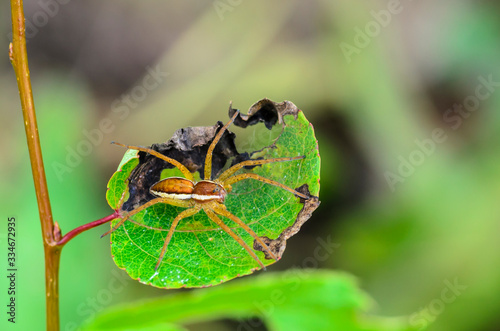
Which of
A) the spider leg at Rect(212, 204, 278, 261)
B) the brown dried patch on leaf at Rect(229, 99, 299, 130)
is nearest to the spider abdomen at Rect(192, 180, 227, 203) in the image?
the spider leg at Rect(212, 204, 278, 261)

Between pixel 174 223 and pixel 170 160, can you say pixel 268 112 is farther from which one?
pixel 174 223

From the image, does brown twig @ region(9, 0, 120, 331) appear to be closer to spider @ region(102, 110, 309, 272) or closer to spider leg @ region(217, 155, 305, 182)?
spider @ region(102, 110, 309, 272)

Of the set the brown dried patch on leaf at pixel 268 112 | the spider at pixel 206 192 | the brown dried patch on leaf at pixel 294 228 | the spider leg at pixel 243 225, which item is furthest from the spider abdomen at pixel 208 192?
the brown dried patch on leaf at pixel 294 228

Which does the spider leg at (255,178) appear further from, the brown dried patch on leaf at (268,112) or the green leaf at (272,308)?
the green leaf at (272,308)

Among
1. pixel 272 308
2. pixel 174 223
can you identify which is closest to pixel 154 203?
pixel 174 223

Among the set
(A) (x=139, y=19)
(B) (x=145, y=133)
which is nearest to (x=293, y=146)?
(B) (x=145, y=133)

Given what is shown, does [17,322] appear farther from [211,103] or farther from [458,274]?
[458,274]
